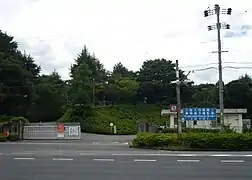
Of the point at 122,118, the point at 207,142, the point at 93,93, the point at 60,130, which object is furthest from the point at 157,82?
the point at 207,142

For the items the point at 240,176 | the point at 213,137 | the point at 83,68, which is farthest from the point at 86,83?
the point at 240,176

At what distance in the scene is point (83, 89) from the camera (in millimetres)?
69125

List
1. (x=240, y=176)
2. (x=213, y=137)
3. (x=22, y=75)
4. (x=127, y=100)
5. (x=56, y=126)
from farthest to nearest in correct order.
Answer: (x=127, y=100) < (x=22, y=75) < (x=56, y=126) < (x=213, y=137) < (x=240, y=176)

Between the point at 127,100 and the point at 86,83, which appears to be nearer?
the point at 86,83

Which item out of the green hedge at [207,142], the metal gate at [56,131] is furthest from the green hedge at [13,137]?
the green hedge at [207,142]

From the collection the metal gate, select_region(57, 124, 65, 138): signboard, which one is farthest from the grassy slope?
select_region(57, 124, 65, 138): signboard

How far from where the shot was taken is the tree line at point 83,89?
59.5 m

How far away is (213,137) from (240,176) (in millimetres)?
13552

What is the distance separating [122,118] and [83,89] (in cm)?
819

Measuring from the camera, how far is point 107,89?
261 ft

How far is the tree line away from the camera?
59469 millimetres

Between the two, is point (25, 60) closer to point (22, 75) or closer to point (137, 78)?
point (22, 75)

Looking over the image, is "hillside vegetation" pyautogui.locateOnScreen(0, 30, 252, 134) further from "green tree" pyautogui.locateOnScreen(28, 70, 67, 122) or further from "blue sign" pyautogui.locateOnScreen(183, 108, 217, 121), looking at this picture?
"blue sign" pyautogui.locateOnScreen(183, 108, 217, 121)

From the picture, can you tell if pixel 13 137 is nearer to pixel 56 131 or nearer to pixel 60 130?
pixel 56 131
